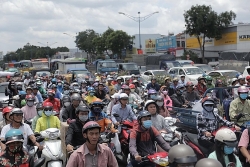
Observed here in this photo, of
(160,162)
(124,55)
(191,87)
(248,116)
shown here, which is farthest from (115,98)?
(124,55)

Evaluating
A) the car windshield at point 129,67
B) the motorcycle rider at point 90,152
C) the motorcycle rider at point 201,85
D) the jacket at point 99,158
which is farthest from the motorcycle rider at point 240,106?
the car windshield at point 129,67

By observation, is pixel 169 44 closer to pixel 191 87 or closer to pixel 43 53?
pixel 191 87

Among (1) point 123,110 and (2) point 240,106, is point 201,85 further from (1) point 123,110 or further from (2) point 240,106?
(2) point 240,106

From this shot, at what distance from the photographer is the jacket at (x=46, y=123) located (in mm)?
7996

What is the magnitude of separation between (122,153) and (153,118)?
0.94 meters

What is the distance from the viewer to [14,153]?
5156 mm

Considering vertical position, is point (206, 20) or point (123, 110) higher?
point (206, 20)

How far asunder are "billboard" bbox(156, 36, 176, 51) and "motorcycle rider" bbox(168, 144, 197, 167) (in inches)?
2400

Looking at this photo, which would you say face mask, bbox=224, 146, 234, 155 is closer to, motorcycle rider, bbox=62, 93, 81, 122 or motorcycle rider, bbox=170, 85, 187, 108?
motorcycle rider, bbox=62, 93, 81, 122

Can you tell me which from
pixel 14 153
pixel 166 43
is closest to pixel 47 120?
pixel 14 153

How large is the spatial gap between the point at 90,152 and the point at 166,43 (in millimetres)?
63363

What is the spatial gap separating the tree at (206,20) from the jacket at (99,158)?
143ft

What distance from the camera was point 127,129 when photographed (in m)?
8.09

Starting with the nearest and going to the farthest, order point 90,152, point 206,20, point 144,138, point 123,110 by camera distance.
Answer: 1. point 90,152
2. point 144,138
3. point 123,110
4. point 206,20
